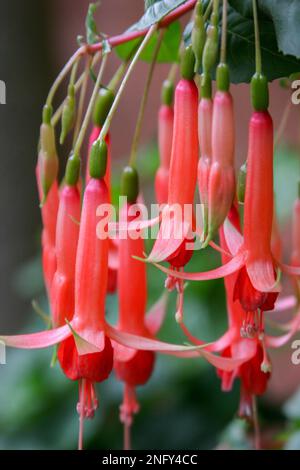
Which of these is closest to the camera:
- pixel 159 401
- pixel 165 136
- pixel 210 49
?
pixel 210 49

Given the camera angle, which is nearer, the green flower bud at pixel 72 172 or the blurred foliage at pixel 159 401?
the green flower bud at pixel 72 172

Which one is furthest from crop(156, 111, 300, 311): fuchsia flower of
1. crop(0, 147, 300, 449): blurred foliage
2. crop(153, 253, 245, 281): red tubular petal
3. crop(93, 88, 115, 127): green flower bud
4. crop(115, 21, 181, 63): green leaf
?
crop(0, 147, 300, 449): blurred foliage

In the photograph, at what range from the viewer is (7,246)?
214 centimetres

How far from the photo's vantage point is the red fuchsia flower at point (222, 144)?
50 centimetres

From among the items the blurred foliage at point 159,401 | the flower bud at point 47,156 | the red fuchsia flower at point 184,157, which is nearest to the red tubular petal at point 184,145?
the red fuchsia flower at point 184,157

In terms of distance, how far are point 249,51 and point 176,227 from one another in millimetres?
154

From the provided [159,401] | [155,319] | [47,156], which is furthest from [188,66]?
[159,401]

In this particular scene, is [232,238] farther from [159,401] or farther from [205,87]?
[159,401]

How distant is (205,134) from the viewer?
523mm

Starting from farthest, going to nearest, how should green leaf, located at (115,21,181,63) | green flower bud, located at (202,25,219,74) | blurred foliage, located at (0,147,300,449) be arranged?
blurred foliage, located at (0,147,300,449)
green leaf, located at (115,21,181,63)
green flower bud, located at (202,25,219,74)

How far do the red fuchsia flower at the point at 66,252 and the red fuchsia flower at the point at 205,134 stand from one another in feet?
0.38

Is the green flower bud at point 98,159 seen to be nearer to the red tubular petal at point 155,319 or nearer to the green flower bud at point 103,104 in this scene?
the green flower bud at point 103,104

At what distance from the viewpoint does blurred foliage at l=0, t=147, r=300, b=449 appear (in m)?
1.32

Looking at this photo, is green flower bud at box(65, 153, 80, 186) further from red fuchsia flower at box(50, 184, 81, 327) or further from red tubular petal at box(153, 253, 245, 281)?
red tubular petal at box(153, 253, 245, 281)
